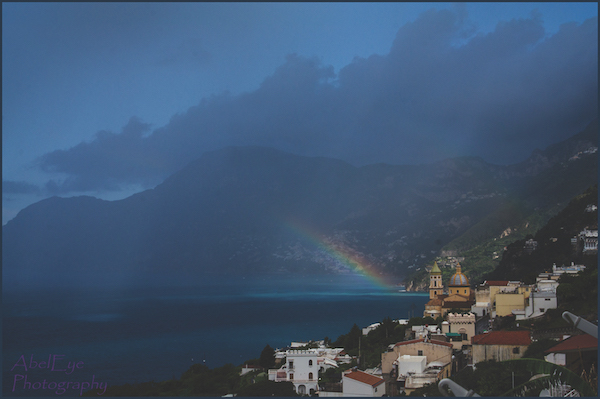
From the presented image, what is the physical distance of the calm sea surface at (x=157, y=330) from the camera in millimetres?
42972

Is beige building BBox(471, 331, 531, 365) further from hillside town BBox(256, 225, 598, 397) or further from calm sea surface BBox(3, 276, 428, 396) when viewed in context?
calm sea surface BBox(3, 276, 428, 396)

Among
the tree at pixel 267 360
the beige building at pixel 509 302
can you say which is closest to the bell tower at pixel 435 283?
the beige building at pixel 509 302

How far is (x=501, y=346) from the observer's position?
22.6 metres

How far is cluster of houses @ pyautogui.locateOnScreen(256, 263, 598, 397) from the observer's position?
21516 mm

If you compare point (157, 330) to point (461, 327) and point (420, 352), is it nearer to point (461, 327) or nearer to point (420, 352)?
point (461, 327)

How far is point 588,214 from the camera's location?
52250mm

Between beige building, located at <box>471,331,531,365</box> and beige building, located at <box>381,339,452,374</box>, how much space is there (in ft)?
5.86

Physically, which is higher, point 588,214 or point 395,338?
point 588,214

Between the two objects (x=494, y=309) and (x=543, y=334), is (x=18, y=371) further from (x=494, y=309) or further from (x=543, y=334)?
(x=543, y=334)

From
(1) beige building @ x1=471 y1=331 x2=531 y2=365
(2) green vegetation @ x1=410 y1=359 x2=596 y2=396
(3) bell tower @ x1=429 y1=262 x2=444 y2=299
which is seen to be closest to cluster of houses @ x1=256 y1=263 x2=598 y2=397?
(1) beige building @ x1=471 y1=331 x2=531 y2=365

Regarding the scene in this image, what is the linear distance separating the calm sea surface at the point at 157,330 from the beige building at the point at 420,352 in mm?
18411

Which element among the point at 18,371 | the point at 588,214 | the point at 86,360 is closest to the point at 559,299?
the point at 588,214

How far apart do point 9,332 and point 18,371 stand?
24.5 meters

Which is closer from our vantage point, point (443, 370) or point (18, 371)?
point (443, 370)
